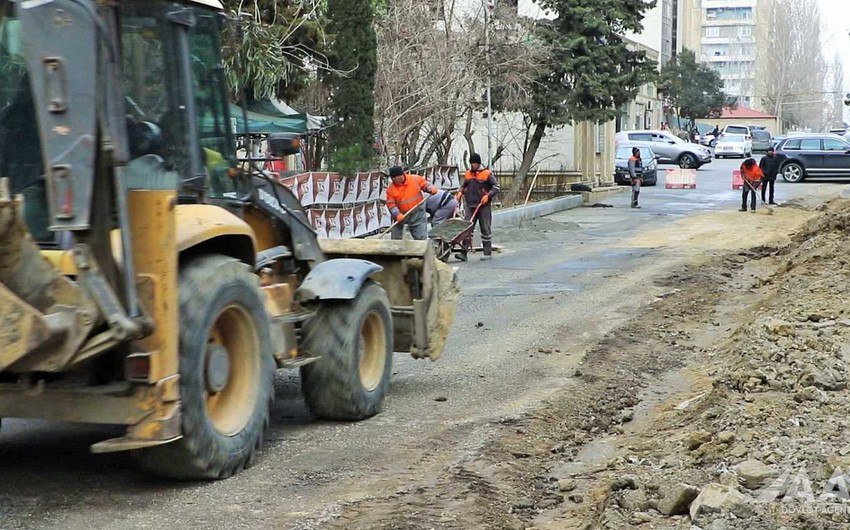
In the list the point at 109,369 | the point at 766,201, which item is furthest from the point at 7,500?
the point at 766,201

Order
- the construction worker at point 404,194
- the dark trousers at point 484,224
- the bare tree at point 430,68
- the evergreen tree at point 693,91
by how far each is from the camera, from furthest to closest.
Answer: the evergreen tree at point 693,91 → the bare tree at point 430,68 → the dark trousers at point 484,224 → the construction worker at point 404,194

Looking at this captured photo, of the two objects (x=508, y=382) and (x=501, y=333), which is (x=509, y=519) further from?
(x=501, y=333)

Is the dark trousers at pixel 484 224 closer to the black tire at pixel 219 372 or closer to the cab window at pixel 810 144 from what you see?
the black tire at pixel 219 372

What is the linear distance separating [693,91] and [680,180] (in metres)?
45.6

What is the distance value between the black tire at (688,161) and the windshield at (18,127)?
4851 centimetres

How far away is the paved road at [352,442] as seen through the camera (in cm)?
623

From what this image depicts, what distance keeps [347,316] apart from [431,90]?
18.1 meters

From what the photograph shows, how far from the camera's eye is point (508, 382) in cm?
1004

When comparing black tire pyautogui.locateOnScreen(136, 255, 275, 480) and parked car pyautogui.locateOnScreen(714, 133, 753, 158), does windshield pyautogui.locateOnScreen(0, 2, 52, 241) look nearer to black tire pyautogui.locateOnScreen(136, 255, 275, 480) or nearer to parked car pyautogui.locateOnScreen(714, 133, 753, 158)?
black tire pyautogui.locateOnScreen(136, 255, 275, 480)

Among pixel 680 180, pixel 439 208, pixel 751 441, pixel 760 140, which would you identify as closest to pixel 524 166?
pixel 680 180

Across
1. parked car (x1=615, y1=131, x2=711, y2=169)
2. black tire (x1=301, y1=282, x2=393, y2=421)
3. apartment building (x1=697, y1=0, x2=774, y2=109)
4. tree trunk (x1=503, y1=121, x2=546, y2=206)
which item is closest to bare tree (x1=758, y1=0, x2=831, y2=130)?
apartment building (x1=697, y1=0, x2=774, y2=109)

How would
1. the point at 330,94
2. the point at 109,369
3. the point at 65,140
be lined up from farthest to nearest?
the point at 330,94 → the point at 109,369 → the point at 65,140

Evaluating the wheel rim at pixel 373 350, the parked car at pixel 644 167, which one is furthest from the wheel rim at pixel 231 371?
the parked car at pixel 644 167

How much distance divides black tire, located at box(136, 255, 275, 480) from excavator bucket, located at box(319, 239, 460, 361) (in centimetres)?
231
